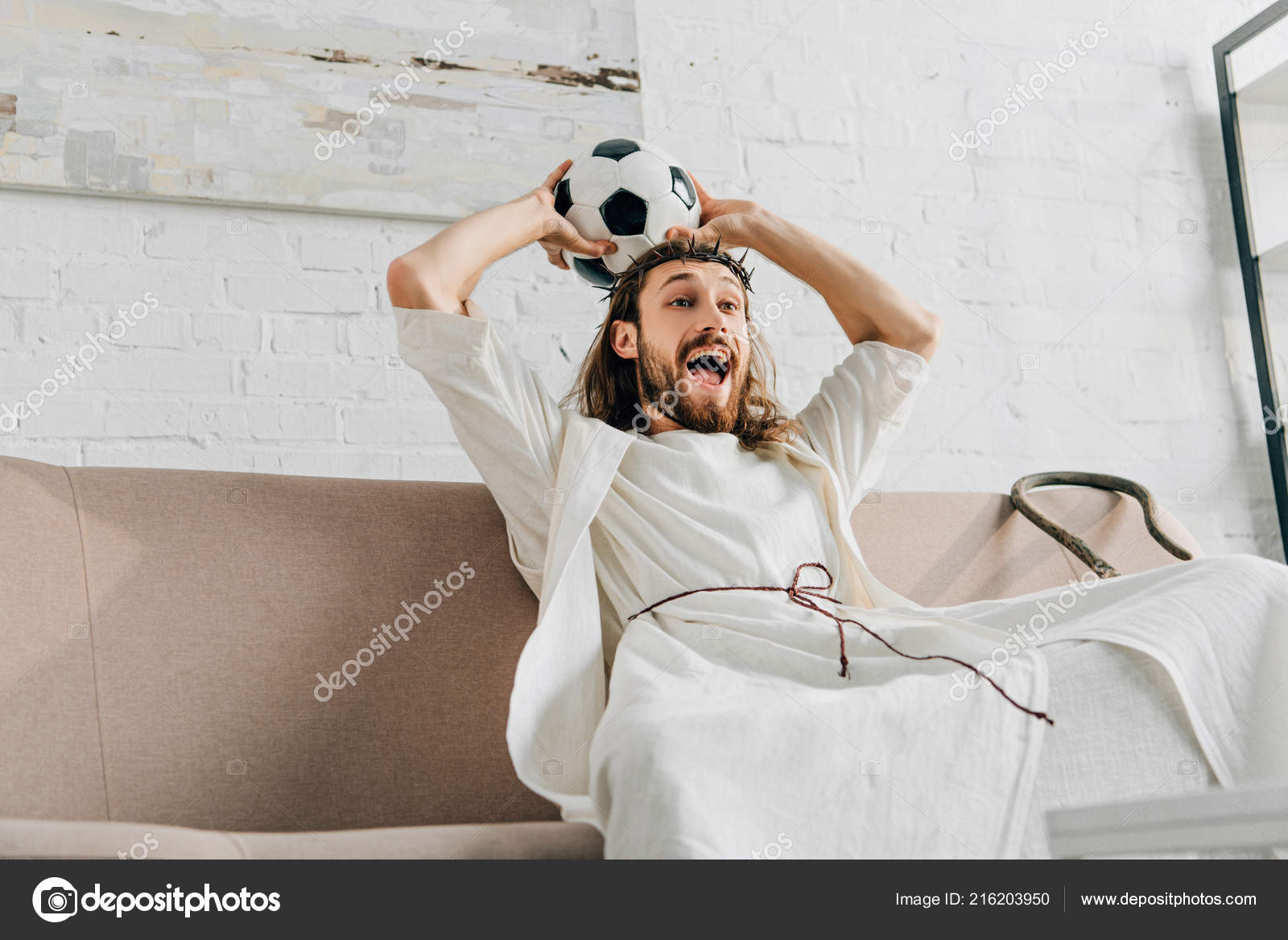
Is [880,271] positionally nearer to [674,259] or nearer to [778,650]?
[674,259]

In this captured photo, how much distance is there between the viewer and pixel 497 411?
1.48m

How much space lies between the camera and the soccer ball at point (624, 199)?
1640 mm

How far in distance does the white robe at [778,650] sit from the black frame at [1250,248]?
4.13 feet

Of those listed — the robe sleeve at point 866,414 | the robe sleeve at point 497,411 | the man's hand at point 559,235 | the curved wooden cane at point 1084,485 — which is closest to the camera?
the robe sleeve at point 497,411

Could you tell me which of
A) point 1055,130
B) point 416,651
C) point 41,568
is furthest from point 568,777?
point 1055,130

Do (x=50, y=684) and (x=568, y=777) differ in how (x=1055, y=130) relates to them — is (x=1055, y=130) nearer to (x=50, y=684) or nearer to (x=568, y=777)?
(x=568, y=777)

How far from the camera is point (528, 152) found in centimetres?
212

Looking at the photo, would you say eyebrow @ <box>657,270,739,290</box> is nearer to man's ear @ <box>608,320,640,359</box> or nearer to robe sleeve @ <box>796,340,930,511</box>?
man's ear @ <box>608,320,640,359</box>

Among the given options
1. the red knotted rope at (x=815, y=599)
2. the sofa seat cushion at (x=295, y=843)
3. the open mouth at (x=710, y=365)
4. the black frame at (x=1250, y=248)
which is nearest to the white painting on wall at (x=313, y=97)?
the open mouth at (x=710, y=365)

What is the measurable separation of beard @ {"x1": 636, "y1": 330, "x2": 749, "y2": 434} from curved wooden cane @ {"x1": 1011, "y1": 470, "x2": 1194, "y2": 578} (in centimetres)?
59

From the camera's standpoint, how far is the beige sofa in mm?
1295
